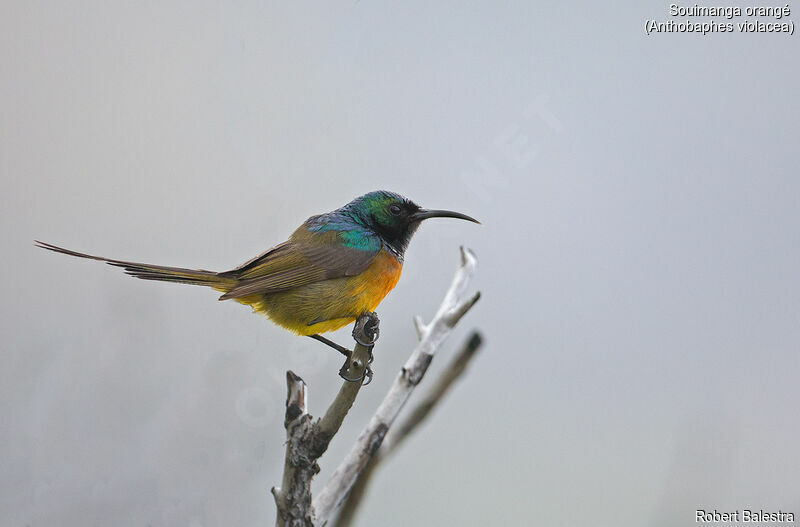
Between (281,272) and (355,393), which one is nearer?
(355,393)

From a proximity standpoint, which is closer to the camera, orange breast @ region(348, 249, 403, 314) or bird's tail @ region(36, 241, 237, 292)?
bird's tail @ region(36, 241, 237, 292)

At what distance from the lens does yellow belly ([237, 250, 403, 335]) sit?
295 cm

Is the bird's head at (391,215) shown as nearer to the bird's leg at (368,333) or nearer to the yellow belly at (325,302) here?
the yellow belly at (325,302)

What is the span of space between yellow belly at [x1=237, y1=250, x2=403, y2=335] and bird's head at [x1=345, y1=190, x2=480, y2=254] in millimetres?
268

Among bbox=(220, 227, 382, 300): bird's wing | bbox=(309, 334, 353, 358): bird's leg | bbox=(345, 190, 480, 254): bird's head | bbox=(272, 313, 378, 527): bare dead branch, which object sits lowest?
bbox=(272, 313, 378, 527): bare dead branch

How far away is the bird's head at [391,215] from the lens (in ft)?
10.8

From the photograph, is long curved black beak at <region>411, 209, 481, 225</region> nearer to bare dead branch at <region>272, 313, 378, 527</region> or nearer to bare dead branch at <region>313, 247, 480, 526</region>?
bare dead branch at <region>313, 247, 480, 526</region>

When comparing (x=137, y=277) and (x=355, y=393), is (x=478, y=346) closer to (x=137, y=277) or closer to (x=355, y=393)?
(x=355, y=393)

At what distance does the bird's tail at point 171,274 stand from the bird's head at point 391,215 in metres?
0.71

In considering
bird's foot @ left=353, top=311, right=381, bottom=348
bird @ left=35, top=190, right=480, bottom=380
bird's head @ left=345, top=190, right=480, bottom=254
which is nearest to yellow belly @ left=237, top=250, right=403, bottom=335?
bird @ left=35, top=190, right=480, bottom=380

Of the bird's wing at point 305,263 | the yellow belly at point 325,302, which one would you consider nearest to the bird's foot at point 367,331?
the yellow belly at point 325,302

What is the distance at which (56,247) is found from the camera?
7.06ft

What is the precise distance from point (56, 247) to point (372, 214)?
4.85 feet

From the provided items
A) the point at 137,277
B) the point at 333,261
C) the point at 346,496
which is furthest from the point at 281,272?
the point at 346,496
